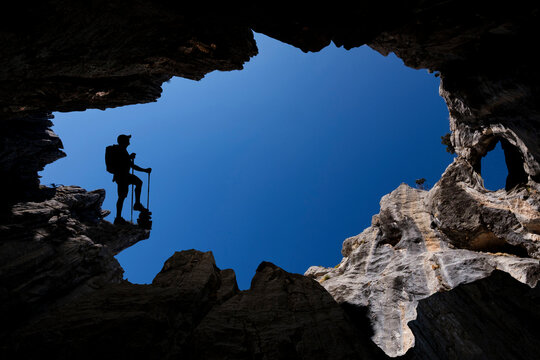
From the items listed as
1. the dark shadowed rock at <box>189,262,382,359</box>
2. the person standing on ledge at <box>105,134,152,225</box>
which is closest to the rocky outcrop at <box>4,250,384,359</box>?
the dark shadowed rock at <box>189,262,382,359</box>

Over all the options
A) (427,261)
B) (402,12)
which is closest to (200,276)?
(427,261)

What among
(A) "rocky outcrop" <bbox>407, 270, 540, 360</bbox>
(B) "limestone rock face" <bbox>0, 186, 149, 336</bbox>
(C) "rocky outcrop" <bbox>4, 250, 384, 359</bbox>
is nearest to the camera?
(C) "rocky outcrop" <bbox>4, 250, 384, 359</bbox>

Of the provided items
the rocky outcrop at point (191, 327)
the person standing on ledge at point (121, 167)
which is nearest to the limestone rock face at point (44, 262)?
the rocky outcrop at point (191, 327)

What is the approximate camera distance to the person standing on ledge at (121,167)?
49.4 ft

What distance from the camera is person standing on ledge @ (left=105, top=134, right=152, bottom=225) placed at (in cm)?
1507

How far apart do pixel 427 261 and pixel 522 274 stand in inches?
168

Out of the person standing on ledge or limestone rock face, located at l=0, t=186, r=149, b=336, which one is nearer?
limestone rock face, located at l=0, t=186, r=149, b=336

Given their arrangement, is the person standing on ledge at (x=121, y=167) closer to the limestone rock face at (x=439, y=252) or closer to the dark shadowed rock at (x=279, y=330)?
the dark shadowed rock at (x=279, y=330)

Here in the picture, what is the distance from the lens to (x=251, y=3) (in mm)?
8758

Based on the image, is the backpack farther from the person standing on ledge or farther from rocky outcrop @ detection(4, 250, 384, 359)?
rocky outcrop @ detection(4, 250, 384, 359)

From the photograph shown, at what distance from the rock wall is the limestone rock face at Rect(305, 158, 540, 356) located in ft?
0.32

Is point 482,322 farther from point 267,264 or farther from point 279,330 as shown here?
point 267,264

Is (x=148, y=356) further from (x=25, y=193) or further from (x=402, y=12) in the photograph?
(x=25, y=193)

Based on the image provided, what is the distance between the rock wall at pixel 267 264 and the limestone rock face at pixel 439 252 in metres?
0.10
